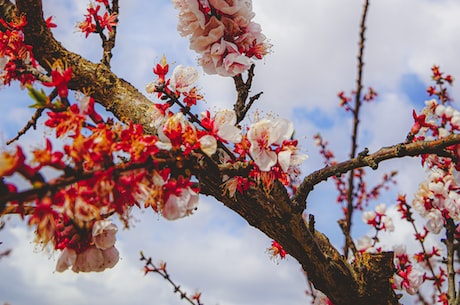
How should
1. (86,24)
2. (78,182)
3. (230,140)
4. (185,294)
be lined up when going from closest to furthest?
(78,182)
(230,140)
(86,24)
(185,294)

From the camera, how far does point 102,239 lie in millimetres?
1645

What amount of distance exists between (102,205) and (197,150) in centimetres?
39

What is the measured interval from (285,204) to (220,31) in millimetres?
870

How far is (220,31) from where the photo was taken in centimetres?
207

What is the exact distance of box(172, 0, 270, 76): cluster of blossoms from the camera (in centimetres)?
205

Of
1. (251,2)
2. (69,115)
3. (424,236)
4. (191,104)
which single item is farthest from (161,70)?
(424,236)

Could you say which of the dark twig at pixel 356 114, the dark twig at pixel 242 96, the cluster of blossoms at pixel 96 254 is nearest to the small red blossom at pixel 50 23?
the dark twig at pixel 242 96

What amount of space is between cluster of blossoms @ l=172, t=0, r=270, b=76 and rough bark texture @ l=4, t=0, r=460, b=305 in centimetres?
54

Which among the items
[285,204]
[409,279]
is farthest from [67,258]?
[409,279]

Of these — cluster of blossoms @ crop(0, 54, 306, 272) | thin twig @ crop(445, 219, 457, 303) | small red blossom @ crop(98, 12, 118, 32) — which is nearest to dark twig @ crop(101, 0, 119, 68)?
small red blossom @ crop(98, 12, 118, 32)

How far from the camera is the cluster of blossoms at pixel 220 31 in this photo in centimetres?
205

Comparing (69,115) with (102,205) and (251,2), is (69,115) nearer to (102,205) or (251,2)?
(102,205)

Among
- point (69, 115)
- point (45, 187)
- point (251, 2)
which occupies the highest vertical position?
point (251, 2)

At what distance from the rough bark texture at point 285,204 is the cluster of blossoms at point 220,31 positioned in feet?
1.78
